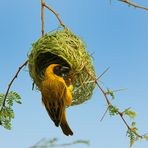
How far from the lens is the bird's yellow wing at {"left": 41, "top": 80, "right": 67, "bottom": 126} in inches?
110

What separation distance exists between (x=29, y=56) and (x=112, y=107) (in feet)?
2.73

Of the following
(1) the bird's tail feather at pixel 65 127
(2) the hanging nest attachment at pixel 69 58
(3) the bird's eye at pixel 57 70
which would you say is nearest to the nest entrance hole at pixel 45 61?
(2) the hanging nest attachment at pixel 69 58

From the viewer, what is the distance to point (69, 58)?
277 centimetres

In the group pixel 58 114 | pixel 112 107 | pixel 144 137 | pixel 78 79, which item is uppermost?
pixel 78 79

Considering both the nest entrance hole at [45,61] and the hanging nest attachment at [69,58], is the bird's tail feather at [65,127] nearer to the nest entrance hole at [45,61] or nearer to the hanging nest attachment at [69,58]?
the hanging nest attachment at [69,58]

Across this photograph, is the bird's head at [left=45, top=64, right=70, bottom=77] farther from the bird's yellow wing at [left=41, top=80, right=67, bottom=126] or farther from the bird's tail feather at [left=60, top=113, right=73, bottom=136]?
the bird's tail feather at [left=60, top=113, right=73, bottom=136]

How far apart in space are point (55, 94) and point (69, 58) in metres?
0.30

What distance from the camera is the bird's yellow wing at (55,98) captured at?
279 centimetres

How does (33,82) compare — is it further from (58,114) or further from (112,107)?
(112,107)

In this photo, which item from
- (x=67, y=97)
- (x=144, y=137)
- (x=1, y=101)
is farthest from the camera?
(x=1, y=101)

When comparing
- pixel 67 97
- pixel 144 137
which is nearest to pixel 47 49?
pixel 67 97

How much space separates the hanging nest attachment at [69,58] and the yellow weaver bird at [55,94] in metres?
0.08

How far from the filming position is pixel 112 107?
2.54m

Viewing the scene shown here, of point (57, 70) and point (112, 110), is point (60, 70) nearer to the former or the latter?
point (57, 70)
